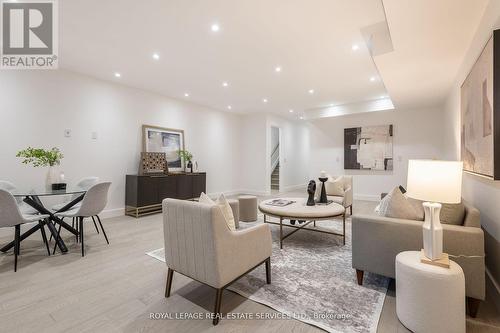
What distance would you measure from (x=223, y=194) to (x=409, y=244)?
172cm

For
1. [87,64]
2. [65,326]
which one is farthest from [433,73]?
[87,64]

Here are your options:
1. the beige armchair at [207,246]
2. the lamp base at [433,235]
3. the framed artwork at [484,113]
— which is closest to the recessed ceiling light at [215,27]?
the beige armchair at [207,246]

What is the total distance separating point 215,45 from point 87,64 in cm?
231

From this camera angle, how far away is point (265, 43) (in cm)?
315

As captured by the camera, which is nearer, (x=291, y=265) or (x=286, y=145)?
(x=291, y=265)

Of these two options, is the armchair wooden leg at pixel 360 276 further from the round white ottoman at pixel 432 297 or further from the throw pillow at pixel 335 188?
the throw pillow at pixel 335 188

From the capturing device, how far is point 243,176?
26.2 ft

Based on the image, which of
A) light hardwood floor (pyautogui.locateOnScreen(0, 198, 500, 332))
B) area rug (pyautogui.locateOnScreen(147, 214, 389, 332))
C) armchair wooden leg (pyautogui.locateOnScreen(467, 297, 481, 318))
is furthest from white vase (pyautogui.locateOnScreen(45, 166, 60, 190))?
armchair wooden leg (pyautogui.locateOnScreen(467, 297, 481, 318))

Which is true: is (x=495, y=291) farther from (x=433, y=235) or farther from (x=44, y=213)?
(x=44, y=213)

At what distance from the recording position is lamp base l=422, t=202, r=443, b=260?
1.54 meters

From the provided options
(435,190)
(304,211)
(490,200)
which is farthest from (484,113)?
(304,211)

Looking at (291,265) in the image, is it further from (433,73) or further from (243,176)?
(243,176)

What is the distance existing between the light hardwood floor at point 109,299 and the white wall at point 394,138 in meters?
5.02

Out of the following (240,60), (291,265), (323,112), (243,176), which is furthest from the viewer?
(243,176)
